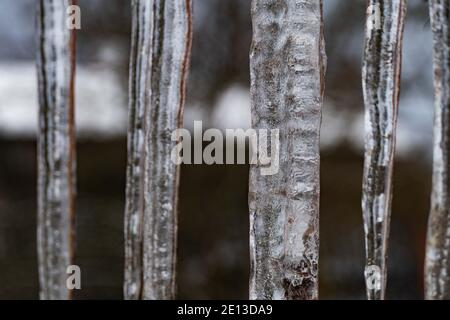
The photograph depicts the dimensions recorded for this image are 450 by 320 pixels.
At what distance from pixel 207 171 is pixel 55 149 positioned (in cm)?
117

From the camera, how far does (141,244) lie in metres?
1.30

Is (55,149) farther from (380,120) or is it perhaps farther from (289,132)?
(380,120)

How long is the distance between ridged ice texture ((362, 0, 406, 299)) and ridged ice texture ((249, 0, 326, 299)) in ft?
0.81

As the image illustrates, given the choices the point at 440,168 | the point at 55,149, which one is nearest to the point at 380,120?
the point at 440,168

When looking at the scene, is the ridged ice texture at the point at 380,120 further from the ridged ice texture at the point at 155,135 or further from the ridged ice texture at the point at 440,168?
the ridged ice texture at the point at 155,135

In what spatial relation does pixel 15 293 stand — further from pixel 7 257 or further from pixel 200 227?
pixel 200 227

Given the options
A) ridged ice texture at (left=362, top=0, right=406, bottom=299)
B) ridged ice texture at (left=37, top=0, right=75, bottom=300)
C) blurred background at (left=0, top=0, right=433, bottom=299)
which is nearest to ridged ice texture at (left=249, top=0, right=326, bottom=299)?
ridged ice texture at (left=362, top=0, right=406, bottom=299)

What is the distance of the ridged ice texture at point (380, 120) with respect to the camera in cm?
121

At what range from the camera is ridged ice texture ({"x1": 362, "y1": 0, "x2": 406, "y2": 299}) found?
1.21 metres

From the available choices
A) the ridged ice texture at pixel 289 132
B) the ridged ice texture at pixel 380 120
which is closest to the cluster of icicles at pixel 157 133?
the ridged ice texture at pixel 380 120

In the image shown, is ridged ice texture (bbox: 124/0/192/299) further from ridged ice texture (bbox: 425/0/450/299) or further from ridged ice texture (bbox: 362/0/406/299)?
ridged ice texture (bbox: 425/0/450/299)

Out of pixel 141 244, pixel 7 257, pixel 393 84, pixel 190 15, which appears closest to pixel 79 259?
pixel 7 257

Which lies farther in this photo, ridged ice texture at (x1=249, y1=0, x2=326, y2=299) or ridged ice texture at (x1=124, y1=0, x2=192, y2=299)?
ridged ice texture at (x1=124, y1=0, x2=192, y2=299)

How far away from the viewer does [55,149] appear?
50.1 inches
